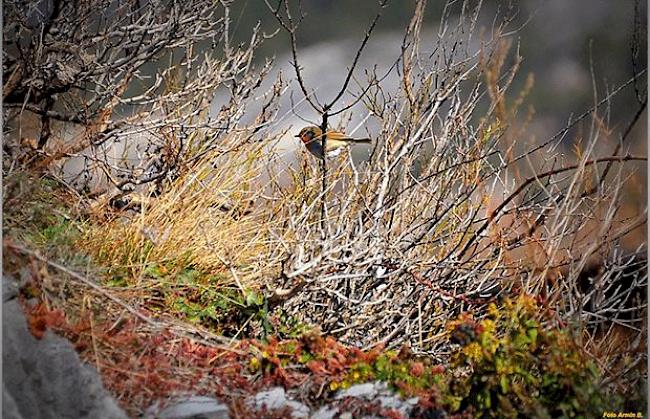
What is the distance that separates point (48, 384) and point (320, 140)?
147 centimetres

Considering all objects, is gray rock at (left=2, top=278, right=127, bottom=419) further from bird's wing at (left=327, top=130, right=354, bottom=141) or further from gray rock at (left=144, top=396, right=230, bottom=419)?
bird's wing at (left=327, top=130, right=354, bottom=141)

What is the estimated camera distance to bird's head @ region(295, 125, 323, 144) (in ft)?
12.1

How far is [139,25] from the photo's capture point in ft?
12.5

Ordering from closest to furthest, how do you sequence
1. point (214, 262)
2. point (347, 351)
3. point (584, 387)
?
point (584, 387)
point (347, 351)
point (214, 262)

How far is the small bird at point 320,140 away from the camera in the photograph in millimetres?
3691

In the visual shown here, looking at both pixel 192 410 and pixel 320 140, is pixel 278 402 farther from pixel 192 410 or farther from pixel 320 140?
pixel 320 140

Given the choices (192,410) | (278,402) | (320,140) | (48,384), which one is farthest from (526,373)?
(48,384)

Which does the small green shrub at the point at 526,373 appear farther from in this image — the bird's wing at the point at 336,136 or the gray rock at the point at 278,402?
the bird's wing at the point at 336,136

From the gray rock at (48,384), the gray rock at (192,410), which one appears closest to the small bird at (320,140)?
the gray rock at (192,410)

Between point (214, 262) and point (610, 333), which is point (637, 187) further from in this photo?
point (214, 262)

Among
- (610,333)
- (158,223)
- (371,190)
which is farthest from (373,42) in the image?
(610,333)

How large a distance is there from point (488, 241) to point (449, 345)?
63 cm

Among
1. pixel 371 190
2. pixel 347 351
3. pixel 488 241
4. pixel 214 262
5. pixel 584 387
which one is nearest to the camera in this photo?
pixel 584 387

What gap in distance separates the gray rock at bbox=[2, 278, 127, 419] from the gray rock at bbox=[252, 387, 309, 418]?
1.45 feet
